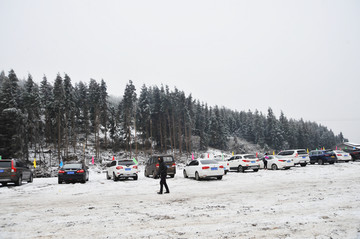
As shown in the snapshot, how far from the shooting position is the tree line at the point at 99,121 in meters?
40.5

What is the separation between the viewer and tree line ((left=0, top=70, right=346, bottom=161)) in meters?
40.5

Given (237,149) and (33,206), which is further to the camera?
(237,149)

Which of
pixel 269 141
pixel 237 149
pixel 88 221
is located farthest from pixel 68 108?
pixel 269 141

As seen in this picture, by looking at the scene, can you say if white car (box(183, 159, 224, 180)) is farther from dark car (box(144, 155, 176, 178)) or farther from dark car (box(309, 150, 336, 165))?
dark car (box(309, 150, 336, 165))

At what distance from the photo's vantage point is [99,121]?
6322 cm

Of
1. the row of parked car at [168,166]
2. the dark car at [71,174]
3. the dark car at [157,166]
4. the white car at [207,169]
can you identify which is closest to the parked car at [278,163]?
the row of parked car at [168,166]

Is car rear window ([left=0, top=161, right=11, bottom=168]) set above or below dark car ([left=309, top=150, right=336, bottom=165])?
above

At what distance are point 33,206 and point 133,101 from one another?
170 ft

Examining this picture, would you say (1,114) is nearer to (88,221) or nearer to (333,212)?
(88,221)

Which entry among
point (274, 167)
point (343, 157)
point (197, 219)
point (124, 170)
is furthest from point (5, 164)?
point (343, 157)

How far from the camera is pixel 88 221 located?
7.00 m

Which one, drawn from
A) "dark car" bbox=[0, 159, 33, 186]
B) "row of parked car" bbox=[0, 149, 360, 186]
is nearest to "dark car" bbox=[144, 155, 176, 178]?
"row of parked car" bbox=[0, 149, 360, 186]

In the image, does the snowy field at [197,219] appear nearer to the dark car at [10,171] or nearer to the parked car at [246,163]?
the dark car at [10,171]

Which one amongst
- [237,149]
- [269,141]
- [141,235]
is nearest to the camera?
[141,235]
